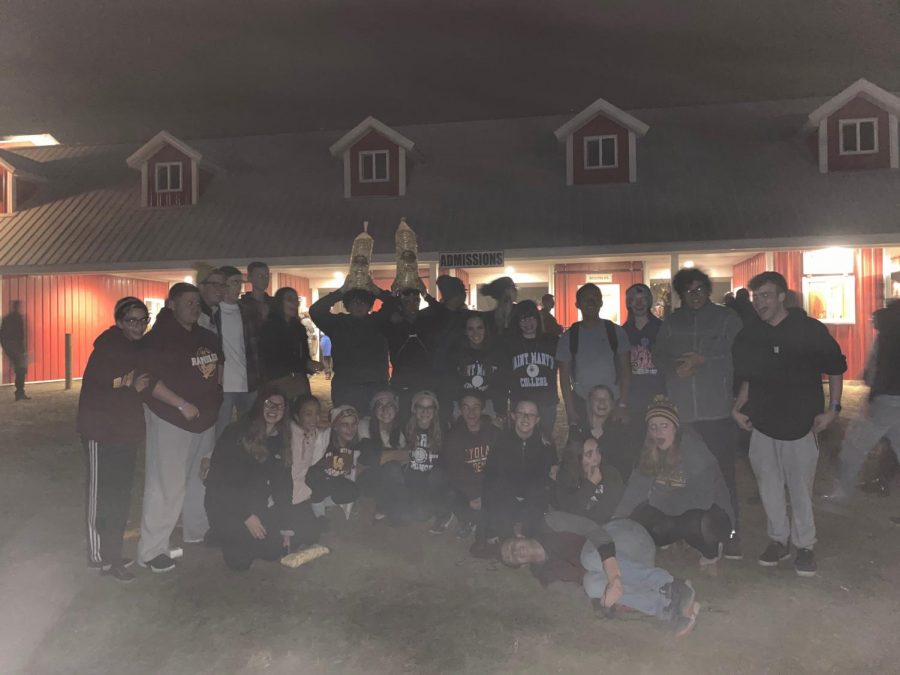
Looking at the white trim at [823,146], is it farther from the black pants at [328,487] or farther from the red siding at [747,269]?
the black pants at [328,487]

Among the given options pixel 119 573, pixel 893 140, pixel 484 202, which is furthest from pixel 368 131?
pixel 119 573

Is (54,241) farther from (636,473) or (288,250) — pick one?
(636,473)

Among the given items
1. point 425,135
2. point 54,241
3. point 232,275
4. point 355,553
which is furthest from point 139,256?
point 355,553

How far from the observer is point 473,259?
1297cm

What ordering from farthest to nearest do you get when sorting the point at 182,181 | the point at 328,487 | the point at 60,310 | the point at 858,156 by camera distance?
the point at 60,310
the point at 182,181
the point at 858,156
the point at 328,487

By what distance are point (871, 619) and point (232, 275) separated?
15.7ft

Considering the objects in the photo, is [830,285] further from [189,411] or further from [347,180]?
[189,411]

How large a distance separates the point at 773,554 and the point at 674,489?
0.81 m

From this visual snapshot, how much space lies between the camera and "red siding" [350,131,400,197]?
14.8 metres

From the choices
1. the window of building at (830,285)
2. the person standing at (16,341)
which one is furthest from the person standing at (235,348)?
the window of building at (830,285)

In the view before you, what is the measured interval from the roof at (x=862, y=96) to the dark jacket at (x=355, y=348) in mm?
12556

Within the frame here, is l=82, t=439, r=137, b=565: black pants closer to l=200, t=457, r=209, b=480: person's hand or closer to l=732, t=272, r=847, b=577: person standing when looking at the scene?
l=200, t=457, r=209, b=480: person's hand

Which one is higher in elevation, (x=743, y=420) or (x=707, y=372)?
(x=707, y=372)

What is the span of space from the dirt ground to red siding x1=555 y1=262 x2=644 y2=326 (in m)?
11.2
